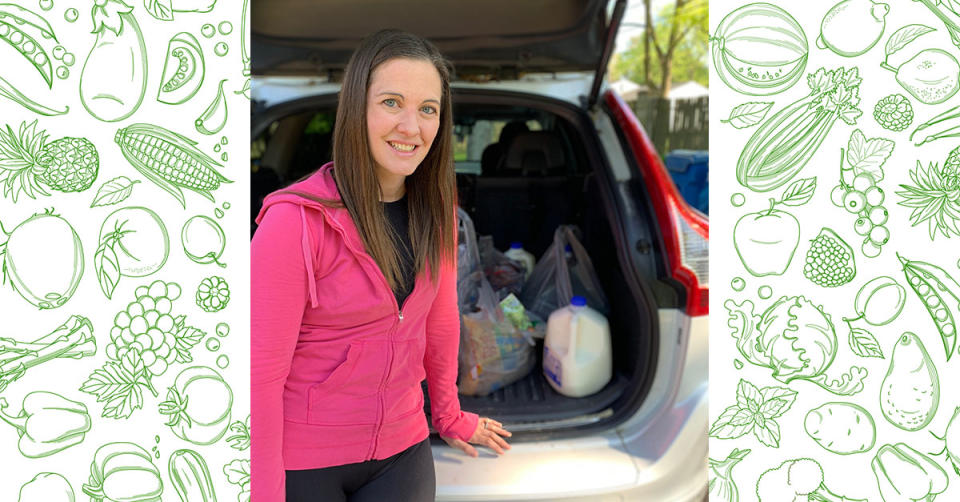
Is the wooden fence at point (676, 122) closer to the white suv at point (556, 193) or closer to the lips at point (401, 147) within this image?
the white suv at point (556, 193)

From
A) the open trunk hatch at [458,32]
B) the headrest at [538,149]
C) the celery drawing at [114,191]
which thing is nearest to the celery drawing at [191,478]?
the celery drawing at [114,191]

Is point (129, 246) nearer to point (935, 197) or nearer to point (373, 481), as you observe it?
point (373, 481)

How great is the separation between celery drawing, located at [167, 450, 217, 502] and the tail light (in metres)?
1.23

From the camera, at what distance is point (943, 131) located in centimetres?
77

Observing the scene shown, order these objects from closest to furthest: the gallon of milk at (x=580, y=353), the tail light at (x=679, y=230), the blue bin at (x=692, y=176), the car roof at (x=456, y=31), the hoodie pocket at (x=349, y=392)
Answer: the hoodie pocket at (x=349, y=392) < the tail light at (x=679, y=230) < the gallon of milk at (x=580, y=353) < the car roof at (x=456, y=31) < the blue bin at (x=692, y=176)

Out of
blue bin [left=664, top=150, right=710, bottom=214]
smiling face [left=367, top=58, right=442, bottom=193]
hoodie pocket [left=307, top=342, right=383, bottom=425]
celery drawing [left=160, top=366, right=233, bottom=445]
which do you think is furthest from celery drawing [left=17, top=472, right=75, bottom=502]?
blue bin [left=664, top=150, right=710, bottom=214]

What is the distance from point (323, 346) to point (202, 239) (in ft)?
1.35

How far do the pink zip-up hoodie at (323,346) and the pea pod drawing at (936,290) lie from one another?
2.45 feet

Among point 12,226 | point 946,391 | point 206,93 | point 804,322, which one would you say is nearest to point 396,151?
point 206,93

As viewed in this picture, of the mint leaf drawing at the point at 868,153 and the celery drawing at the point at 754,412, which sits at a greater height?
the mint leaf drawing at the point at 868,153

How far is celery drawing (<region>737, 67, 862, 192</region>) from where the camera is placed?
77cm

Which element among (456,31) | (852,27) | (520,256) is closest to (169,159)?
(852,27)

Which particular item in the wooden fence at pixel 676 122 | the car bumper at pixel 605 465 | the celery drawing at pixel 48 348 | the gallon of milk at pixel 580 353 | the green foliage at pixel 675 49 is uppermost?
the green foliage at pixel 675 49

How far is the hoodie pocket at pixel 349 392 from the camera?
1.11 metres
